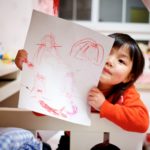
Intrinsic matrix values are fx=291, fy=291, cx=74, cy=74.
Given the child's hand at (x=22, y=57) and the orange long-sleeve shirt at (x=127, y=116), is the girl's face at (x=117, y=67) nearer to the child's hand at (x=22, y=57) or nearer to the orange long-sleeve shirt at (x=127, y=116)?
the orange long-sleeve shirt at (x=127, y=116)

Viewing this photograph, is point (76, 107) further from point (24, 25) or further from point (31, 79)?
point (24, 25)

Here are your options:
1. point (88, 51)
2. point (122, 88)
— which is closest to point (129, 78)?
point (122, 88)

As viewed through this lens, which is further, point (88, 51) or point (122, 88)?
point (122, 88)

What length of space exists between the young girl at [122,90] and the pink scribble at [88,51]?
0.18 ft

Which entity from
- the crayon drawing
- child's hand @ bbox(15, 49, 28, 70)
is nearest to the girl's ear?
the crayon drawing

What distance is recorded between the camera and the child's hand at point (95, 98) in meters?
0.61

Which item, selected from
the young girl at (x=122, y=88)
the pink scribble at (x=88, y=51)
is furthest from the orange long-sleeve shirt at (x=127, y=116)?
the pink scribble at (x=88, y=51)

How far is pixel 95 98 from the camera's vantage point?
608 millimetres

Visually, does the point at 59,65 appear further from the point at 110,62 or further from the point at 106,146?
the point at 106,146

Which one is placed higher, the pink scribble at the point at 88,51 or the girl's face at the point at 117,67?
the pink scribble at the point at 88,51

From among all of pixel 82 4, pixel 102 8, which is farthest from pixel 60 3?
pixel 102 8

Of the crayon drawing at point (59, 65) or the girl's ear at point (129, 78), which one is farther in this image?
the girl's ear at point (129, 78)

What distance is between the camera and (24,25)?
1935 millimetres

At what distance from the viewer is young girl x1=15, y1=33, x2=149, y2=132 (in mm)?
612
